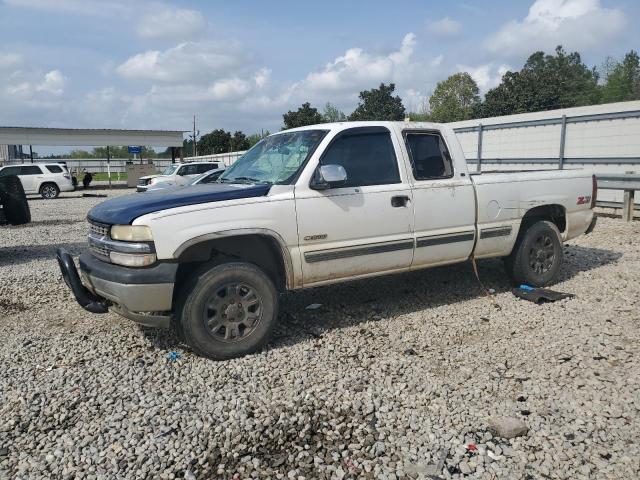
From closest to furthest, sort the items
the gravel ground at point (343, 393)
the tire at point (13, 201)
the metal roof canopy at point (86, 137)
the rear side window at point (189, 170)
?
the gravel ground at point (343, 393) < the tire at point (13, 201) < the rear side window at point (189, 170) < the metal roof canopy at point (86, 137)

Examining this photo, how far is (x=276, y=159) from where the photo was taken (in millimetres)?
4875

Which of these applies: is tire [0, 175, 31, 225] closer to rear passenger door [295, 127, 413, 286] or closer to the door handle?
rear passenger door [295, 127, 413, 286]

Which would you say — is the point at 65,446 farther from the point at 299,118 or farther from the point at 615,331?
the point at 299,118

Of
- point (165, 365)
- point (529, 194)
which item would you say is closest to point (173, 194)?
point (165, 365)

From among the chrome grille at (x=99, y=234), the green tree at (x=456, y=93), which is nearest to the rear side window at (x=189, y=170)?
the chrome grille at (x=99, y=234)

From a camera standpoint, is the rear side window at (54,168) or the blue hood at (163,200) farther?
the rear side window at (54,168)

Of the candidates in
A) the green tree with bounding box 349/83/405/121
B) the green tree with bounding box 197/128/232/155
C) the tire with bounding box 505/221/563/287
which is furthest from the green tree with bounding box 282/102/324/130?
the tire with bounding box 505/221/563/287

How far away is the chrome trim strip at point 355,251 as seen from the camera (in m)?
4.42

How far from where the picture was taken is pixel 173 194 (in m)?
4.30

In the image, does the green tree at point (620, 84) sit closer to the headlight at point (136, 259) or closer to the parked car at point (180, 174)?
the parked car at point (180, 174)

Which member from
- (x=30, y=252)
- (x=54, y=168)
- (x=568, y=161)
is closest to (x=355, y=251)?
(x=30, y=252)

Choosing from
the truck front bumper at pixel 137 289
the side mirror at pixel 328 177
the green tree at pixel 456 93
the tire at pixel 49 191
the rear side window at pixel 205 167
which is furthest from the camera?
the green tree at pixel 456 93

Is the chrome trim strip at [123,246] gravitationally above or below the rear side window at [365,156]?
below

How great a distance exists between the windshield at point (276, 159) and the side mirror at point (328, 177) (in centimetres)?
20
